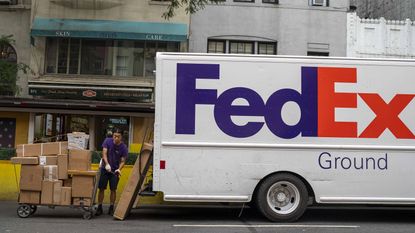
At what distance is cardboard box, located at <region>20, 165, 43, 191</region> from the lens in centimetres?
1031


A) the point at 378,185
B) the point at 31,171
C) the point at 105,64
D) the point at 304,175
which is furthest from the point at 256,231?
the point at 105,64

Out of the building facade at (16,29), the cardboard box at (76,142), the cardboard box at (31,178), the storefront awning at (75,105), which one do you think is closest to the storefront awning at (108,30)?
the building facade at (16,29)

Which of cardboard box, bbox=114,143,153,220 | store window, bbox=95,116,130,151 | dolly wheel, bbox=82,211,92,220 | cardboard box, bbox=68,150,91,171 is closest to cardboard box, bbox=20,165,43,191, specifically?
cardboard box, bbox=68,150,91,171

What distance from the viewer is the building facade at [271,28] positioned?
22016 mm

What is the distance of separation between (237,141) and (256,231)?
5.78 feet

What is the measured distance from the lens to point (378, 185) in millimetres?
10078

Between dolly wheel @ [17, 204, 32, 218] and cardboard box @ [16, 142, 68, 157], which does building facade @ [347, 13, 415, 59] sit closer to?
cardboard box @ [16, 142, 68, 157]

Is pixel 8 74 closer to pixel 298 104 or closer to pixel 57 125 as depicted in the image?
pixel 57 125

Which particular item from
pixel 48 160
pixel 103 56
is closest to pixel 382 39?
pixel 103 56

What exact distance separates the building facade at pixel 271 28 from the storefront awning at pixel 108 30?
5.39ft

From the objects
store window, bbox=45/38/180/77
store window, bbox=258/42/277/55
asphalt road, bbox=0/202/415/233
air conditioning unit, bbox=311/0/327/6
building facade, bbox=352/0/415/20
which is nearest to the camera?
asphalt road, bbox=0/202/415/233

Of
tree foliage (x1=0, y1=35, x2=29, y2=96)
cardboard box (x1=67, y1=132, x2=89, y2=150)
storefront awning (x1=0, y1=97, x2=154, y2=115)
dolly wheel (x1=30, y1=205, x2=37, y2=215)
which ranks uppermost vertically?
tree foliage (x1=0, y1=35, x2=29, y2=96)

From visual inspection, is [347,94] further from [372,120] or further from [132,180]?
[132,180]

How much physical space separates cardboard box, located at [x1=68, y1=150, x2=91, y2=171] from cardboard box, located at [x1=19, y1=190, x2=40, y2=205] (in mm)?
814
